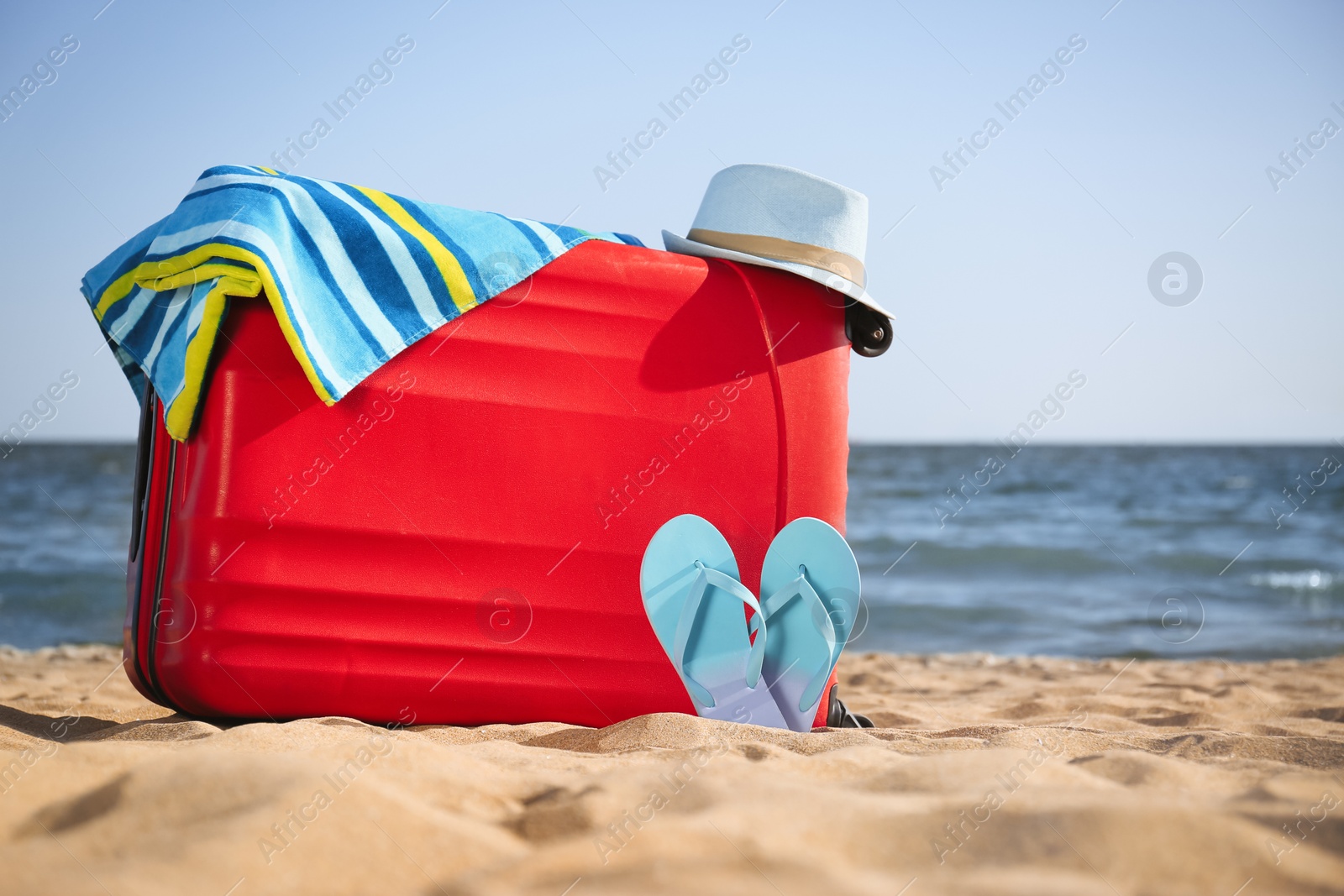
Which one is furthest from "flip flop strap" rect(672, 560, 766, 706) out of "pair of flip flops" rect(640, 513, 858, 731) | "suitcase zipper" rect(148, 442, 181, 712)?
"suitcase zipper" rect(148, 442, 181, 712)

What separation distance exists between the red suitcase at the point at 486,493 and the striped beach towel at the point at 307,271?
0.05m

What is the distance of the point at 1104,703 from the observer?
2.66 meters

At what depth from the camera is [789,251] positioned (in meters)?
2.03

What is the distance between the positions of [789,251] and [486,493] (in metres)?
0.86

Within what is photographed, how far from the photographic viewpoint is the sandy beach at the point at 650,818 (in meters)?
0.91

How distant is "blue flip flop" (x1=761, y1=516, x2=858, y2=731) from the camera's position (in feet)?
6.33

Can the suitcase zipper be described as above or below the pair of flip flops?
below

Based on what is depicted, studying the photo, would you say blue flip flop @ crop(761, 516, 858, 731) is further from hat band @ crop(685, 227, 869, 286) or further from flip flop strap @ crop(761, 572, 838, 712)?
hat band @ crop(685, 227, 869, 286)

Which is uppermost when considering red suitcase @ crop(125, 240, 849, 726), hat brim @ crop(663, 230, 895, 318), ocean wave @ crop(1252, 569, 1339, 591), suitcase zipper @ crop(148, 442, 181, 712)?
ocean wave @ crop(1252, 569, 1339, 591)

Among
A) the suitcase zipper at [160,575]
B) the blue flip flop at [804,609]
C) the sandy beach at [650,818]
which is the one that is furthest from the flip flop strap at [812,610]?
the suitcase zipper at [160,575]

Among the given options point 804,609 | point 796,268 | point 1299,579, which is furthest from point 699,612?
point 1299,579

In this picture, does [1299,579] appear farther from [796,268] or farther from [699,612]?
[699,612]

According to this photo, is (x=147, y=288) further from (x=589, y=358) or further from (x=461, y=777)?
(x=461, y=777)

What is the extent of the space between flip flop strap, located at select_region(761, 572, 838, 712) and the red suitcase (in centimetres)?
9
